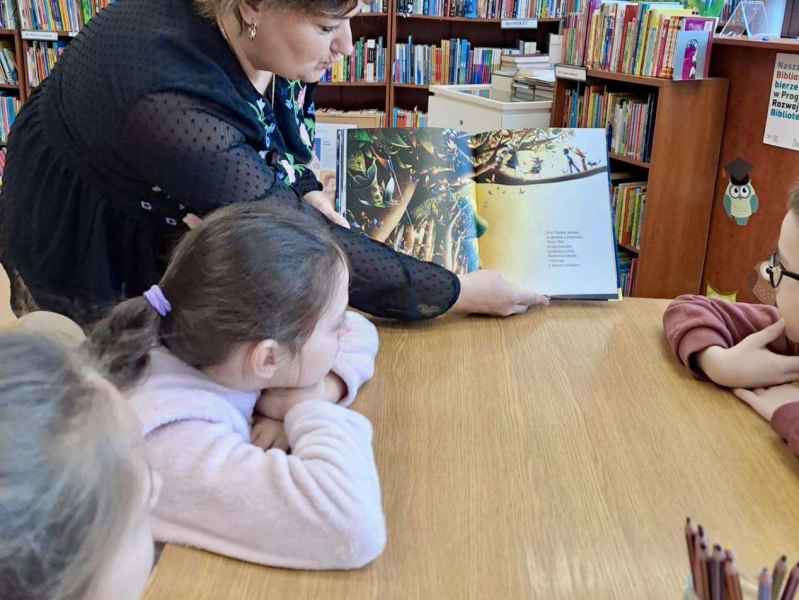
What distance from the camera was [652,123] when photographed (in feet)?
9.86

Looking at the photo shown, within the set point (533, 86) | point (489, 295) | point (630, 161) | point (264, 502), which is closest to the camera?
point (264, 502)

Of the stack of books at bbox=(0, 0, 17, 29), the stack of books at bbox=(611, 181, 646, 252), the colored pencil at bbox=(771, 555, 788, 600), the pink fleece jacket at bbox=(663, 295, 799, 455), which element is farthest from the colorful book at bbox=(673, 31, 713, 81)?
the stack of books at bbox=(0, 0, 17, 29)

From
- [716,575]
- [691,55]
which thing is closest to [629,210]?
[691,55]

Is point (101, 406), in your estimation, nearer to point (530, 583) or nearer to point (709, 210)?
point (530, 583)

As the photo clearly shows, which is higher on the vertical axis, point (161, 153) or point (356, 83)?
point (161, 153)

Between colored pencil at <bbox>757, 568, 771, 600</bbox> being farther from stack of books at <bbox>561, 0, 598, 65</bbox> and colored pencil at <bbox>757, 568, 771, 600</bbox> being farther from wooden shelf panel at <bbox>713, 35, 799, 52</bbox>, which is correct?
stack of books at <bbox>561, 0, 598, 65</bbox>

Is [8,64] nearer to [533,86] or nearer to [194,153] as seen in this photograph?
[533,86]

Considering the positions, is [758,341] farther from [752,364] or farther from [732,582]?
[732,582]

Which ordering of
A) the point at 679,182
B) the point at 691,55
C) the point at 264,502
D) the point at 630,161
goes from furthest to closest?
1. the point at 630,161
2. the point at 679,182
3. the point at 691,55
4. the point at 264,502

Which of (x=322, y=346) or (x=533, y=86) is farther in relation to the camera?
(x=533, y=86)

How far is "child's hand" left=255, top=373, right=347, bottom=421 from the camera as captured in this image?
887mm

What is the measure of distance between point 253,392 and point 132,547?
0.37m

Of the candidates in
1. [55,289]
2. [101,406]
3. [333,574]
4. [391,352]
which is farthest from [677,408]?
[55,289]

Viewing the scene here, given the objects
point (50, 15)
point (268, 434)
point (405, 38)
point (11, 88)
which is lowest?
point (11, 88)
